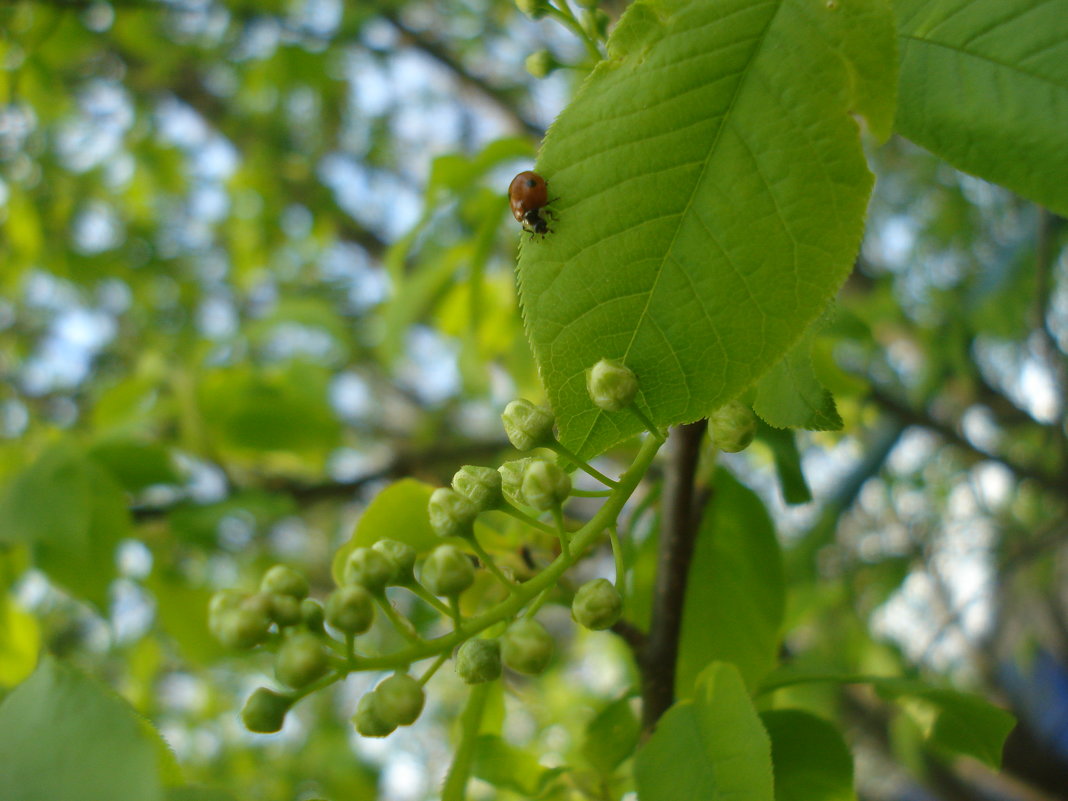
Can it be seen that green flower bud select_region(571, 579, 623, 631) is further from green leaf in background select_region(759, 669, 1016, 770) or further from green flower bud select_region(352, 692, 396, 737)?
green leaf in background select_region(759, 669, 1016, 770)

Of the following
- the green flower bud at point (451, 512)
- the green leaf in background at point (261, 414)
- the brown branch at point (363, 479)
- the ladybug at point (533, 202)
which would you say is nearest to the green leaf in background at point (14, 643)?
the brown branch at point (363, 479)

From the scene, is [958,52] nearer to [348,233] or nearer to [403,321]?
[403,321]

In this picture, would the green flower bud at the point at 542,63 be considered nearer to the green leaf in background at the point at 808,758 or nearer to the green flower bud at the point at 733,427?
the green flower bud at the point at 733,427

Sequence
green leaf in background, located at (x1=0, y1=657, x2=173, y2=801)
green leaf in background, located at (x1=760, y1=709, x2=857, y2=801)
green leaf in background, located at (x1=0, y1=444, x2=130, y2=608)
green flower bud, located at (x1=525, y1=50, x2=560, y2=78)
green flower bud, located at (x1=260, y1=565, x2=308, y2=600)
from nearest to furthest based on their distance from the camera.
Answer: green leaf in background, located at (x1=0, y1=657, x2=173, y2=801) → green flower bud, located at (x1=260, y1=565, x2=308, y2=600) → green leaf in background, located at (x1=760, y1=709, x2=857, y2=801) → green flower bud, located at (x1=525, y1=50, x2=560, y2=78) → green leaf in background, located at (x1=0, y1=444, x2=130, y2=608)

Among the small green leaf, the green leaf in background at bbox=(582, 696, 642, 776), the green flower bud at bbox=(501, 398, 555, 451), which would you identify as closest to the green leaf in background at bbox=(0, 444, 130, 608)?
the small green leaf

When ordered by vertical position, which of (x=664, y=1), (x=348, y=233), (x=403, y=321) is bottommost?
(x=348, y=233)

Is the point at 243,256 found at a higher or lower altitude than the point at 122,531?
lower

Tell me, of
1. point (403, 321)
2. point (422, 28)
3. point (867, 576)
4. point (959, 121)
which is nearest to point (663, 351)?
point (959, 121)
